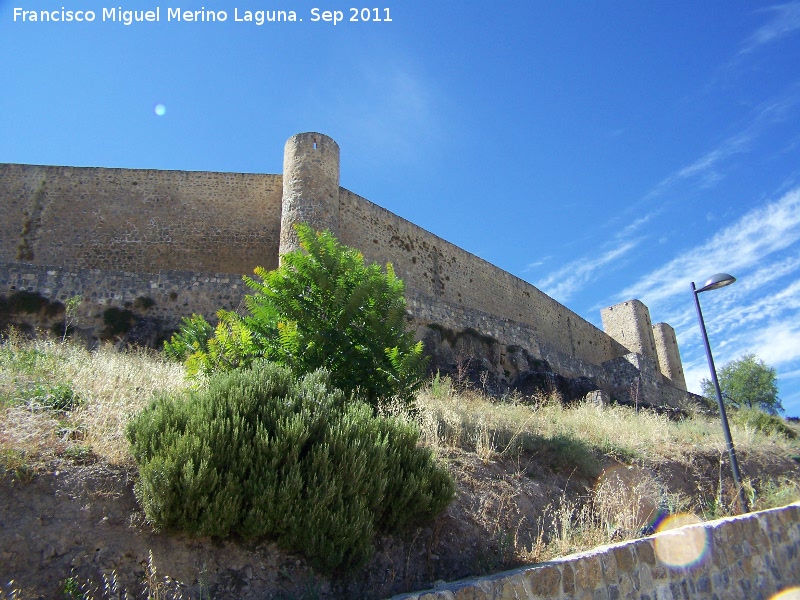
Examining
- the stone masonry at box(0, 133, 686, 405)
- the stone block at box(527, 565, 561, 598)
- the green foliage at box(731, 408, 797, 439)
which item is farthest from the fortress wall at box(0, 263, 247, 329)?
the green foliage at box(731, 408, 797, 439)

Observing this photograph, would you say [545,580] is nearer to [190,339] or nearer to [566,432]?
[566,432]

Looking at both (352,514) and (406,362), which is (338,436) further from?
(406,362)

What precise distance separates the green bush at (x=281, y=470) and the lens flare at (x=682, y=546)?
6.14 ft

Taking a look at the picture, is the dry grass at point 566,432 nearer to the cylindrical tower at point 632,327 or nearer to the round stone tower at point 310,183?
the round stone tower at point 310,183

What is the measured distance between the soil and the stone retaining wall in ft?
1.69

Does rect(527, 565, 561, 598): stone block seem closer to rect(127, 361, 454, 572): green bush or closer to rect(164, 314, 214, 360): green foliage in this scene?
rect(127, 361, 454, 572): green bush

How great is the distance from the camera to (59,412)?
17.8 feet

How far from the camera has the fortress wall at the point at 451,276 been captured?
2019 cm

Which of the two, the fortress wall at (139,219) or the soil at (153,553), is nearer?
the soil at (153,553)

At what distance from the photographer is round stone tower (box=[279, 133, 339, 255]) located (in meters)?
17.8

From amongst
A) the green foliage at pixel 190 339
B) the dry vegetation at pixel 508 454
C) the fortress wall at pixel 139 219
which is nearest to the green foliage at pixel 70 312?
the green foliage at pixel 190 339

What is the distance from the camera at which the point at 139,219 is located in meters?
19.5

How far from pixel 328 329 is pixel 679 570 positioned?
4246 mm

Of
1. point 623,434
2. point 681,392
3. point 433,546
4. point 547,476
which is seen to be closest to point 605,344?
point 681,392
